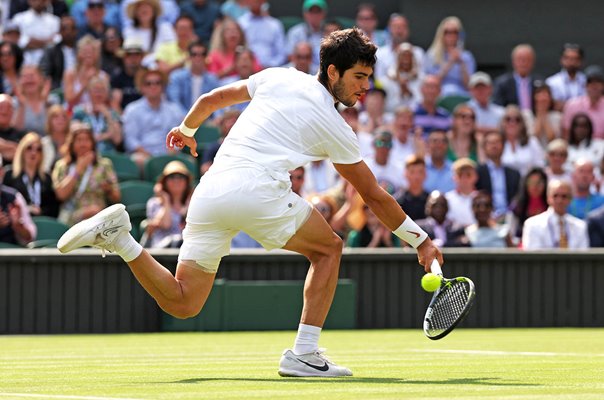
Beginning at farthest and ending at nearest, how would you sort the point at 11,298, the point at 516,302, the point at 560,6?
the point at 560,6 → the point at 516,302 → the point at 11,298

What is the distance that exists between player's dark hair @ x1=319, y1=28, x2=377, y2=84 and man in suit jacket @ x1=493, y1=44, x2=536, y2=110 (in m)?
10.7

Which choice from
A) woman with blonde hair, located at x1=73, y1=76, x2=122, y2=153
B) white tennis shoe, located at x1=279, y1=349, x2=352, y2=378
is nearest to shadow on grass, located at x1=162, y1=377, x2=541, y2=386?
white tennis shoe, located at x1=279, y1=349, x2=352, y2=378

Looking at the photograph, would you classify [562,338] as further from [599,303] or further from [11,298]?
[11,298]

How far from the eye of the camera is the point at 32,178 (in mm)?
13391

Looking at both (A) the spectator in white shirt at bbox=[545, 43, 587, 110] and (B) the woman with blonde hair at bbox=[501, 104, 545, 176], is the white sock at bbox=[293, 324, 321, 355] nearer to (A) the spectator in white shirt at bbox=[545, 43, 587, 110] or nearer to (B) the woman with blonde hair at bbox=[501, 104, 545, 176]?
(B) the woman with blonde hair at bbox=[501, 104, 545, 176]

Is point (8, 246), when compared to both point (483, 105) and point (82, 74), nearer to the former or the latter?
point (82, 74)

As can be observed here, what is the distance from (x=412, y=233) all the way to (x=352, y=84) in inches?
32.9

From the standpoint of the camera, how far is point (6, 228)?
13.0m

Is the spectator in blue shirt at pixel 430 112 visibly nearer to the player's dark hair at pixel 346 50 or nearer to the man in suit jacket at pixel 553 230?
the man in suit jacket at pixel 553 230

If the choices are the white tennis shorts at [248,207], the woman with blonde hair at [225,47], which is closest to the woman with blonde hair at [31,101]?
the woman with blonde hair at [225,47]

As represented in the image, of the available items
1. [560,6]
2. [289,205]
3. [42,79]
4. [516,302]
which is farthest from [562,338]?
[560,6]

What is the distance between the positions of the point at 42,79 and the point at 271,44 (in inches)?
144

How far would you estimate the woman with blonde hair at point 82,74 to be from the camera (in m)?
15.6

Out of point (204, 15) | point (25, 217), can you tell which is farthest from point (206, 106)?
point (204, 15)
